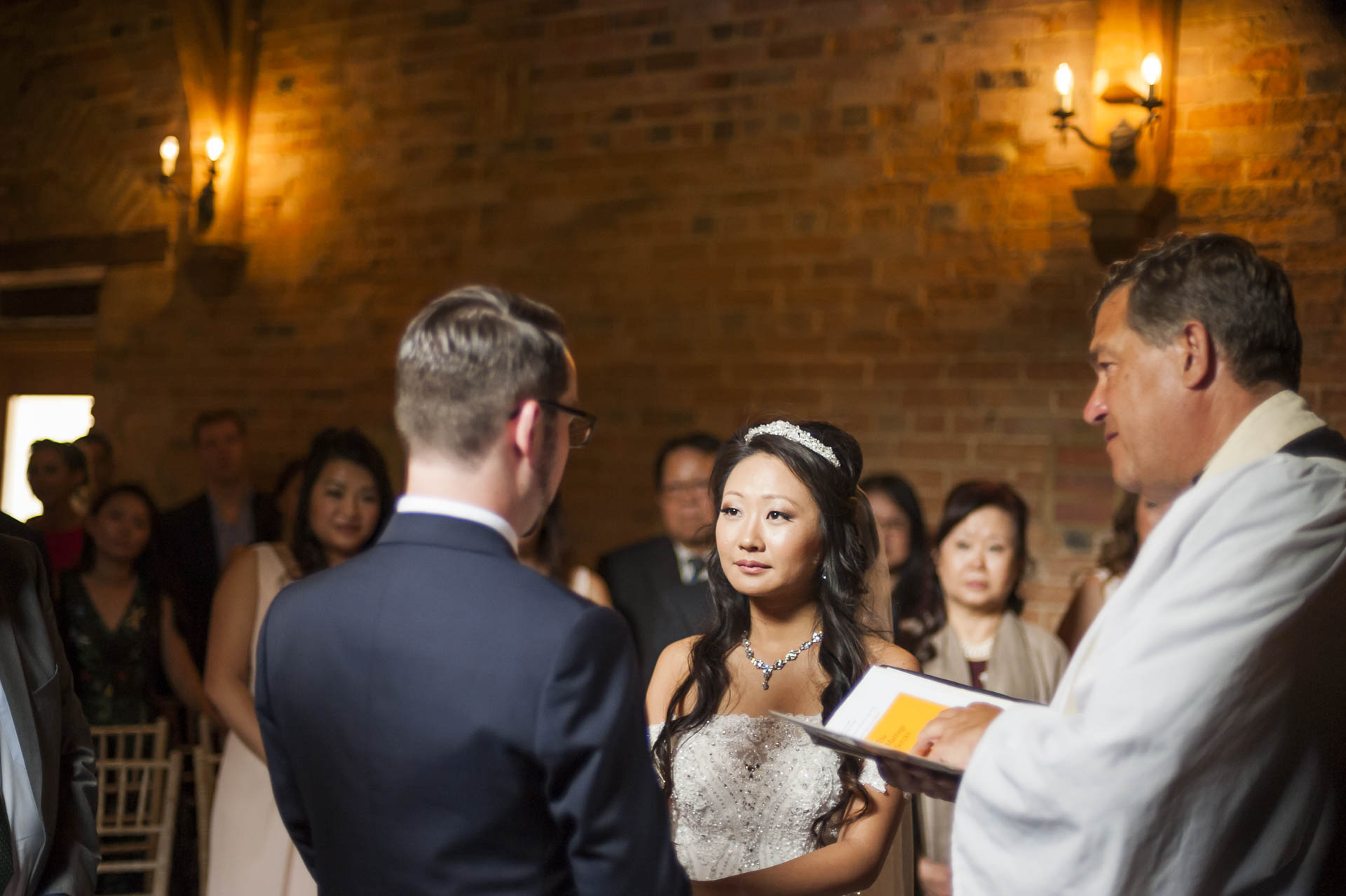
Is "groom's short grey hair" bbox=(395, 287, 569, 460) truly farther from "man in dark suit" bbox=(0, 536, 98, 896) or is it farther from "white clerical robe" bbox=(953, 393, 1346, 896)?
"man in dark suit" bbox=(0, 536, 98, 896)

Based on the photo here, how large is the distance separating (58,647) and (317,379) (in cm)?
384

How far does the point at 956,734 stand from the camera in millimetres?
1484

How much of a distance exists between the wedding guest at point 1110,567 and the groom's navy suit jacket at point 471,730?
8.75 feet

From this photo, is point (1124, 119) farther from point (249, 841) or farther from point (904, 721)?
point (249, 841)

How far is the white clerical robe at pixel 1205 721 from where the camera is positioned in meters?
1.25

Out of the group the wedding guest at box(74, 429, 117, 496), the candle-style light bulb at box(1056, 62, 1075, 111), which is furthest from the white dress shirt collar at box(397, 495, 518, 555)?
the wedding guest at box(74, 429, 117, 496)

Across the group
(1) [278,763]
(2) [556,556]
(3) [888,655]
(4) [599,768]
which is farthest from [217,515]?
(4) [599,768]

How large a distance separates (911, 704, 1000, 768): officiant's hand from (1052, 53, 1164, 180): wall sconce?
9.25 ft

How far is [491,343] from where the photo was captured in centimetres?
127

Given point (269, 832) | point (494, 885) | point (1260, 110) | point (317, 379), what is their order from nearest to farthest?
1. point (494, 885)
2. point (269, 832)
3. point (1260, 110)
4. point (317, 379)

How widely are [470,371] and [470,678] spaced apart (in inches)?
12.9

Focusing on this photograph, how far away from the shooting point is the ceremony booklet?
4.82ft

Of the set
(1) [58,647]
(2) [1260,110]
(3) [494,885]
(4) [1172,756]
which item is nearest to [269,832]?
(1) [58,647]

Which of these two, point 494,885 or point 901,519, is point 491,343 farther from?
point 901,519
